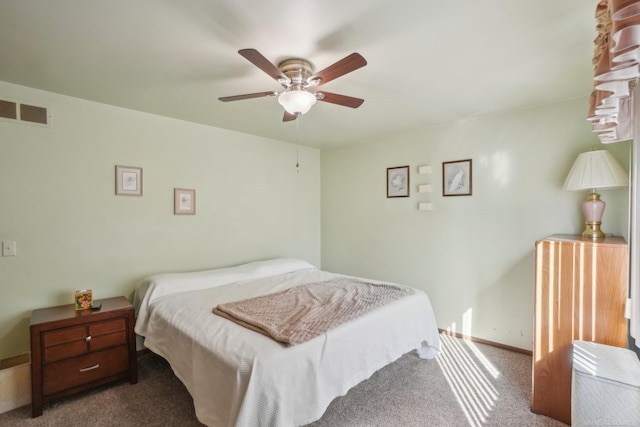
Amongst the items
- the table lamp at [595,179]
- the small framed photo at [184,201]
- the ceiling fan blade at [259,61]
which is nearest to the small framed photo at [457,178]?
the table lamp at [595,179]

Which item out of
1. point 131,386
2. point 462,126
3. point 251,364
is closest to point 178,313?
point 131,386

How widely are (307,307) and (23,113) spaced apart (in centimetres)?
266

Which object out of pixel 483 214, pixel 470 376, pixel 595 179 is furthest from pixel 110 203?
pixel 595 179

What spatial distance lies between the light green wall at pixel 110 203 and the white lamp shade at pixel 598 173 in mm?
3119

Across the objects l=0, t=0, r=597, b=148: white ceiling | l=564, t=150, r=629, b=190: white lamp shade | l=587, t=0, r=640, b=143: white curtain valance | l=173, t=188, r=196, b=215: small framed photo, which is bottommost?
l=173, t=188, r=196, b=215: small framed photo

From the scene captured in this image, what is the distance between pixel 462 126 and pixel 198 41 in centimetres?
265

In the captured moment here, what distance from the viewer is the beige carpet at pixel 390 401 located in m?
1.95

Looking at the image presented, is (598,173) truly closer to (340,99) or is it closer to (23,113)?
(340,99)

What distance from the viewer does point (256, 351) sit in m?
1.54

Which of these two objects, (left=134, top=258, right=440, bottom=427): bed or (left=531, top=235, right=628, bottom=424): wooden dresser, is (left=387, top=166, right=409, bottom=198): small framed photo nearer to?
(left=134, top=258, right=440, bottom=427): bed

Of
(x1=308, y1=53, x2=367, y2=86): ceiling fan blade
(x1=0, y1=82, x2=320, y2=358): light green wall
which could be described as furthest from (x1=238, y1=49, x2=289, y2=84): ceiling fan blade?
(x1=0, y1=82, x2=320, y2=358): light green wall

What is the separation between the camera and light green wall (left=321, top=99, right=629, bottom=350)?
104 inches

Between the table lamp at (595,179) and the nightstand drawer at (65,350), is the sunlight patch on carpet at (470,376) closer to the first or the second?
the table lamp at (595,179)

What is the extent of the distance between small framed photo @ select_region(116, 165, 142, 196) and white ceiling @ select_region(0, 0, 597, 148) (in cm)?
58
